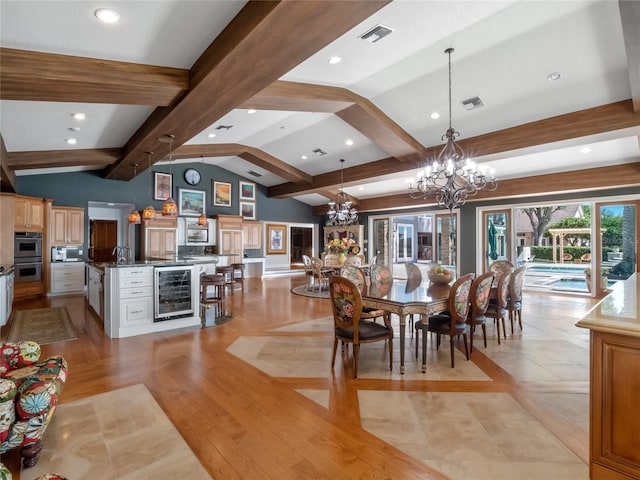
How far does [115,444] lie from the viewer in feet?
6.94

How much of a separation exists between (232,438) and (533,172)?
8.07 metres

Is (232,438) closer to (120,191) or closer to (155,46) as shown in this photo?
(155,46)

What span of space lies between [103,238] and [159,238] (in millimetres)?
2369

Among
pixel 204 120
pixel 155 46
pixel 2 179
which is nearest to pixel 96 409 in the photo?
pixel 155 46

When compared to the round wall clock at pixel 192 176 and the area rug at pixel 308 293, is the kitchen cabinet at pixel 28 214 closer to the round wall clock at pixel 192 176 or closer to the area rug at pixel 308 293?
the round wall clock at pixel 192 176

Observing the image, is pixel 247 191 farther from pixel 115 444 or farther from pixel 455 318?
pixel 115 444

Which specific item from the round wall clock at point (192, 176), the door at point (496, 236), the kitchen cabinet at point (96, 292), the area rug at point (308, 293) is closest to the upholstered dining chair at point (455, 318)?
the area rug at point (308, 293)

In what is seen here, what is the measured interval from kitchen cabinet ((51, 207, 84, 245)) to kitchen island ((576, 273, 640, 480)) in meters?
9.41

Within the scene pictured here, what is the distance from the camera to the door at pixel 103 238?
9.41 metres

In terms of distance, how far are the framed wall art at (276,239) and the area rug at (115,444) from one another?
931cm

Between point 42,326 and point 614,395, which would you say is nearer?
point 614,395

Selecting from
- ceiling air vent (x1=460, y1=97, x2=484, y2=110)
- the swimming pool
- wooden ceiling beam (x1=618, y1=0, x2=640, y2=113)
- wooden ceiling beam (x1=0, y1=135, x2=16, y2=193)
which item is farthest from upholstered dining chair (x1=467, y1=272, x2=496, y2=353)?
wooden ceiling beam (x1=0, y1=135, x2=16, y2=193)

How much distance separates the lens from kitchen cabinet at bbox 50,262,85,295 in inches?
290

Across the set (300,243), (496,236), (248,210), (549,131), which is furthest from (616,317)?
(300,243)
